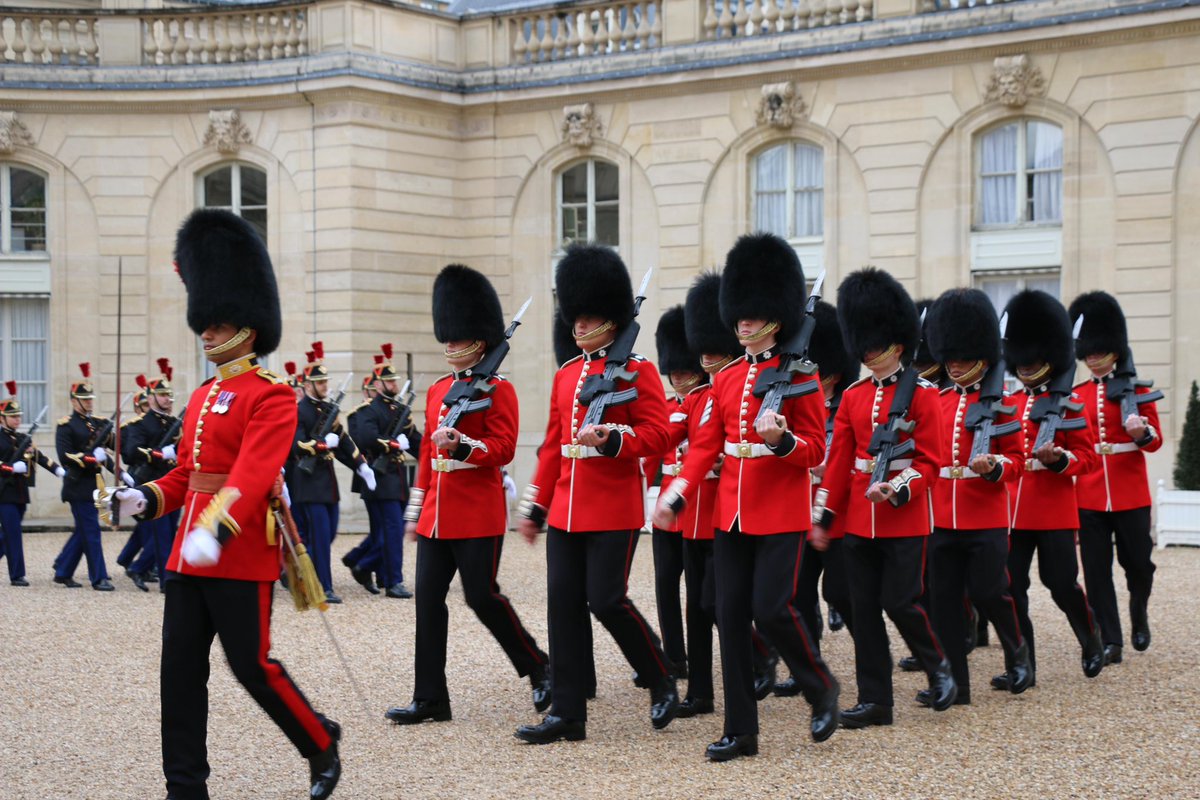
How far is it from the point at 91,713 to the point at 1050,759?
3.87 m

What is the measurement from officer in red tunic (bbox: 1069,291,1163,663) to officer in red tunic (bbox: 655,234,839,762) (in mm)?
2626

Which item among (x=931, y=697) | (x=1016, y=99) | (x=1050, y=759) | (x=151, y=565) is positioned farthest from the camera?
(x=1016, y=99)

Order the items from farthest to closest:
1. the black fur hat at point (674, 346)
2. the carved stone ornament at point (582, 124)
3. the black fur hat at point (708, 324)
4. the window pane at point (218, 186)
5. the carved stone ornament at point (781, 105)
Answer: the window pane at point (218, 186), the carved stone ornament at point (582, 124), the carved stone ornament at point (781, 105), the black fur hat at point (674, 346), the black fur hat at point (708, 324)

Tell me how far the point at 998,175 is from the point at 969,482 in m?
9.33

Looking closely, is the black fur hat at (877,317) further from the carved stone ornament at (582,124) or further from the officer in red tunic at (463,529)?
the carved stone ornament at (582,124)

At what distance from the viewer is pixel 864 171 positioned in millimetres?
16125

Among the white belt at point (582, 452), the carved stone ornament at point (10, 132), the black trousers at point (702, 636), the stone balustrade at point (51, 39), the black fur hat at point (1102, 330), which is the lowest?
the black trousers at point (702, 636)

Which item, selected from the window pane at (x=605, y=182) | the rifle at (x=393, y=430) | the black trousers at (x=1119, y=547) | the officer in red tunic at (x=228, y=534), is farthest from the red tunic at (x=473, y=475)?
the window pane at (x=605, y=182)

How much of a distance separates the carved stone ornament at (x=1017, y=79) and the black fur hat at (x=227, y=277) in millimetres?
11164

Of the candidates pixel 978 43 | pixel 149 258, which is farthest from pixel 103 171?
pixel 978 43

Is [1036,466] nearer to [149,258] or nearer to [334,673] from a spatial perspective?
Result: [334,673]

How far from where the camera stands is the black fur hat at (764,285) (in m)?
6.09

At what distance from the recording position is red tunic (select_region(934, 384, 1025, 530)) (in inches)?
275

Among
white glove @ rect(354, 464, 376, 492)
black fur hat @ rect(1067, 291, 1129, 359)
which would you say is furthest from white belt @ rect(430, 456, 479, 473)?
white glove @ rect(354, 464, 376, 492)
